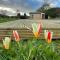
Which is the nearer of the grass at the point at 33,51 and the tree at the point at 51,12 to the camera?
the grass at the point at 33,51

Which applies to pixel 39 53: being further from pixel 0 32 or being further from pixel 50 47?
pixel 0 32

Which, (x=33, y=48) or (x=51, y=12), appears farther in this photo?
(x=51, y=12)

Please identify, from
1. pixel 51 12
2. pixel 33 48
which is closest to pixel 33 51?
pixel 33 48

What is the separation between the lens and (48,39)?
2.49 m

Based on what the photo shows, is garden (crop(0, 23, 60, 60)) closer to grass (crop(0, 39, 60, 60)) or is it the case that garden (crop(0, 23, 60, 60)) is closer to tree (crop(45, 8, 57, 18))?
grass (crop(0, 39, 60, 60))

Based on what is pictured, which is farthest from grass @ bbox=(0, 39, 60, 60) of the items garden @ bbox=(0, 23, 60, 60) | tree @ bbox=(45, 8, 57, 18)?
tree @ bbox=(45, 8, 57, 18)

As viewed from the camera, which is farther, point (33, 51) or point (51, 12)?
point (51, 12)

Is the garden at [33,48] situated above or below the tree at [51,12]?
below

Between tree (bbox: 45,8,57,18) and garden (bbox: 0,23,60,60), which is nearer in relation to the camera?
garden (bbox: 0,23,60,60)

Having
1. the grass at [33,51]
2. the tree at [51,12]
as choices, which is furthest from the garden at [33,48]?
the tree at [51,12]

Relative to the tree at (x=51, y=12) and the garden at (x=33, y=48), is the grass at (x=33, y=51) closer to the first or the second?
the garden at (x=33, y=48)

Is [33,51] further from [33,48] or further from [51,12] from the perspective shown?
[51,12]

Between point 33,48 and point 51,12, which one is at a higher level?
point 51,12

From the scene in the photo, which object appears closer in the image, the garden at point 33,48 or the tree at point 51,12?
the garden at point 33,48
